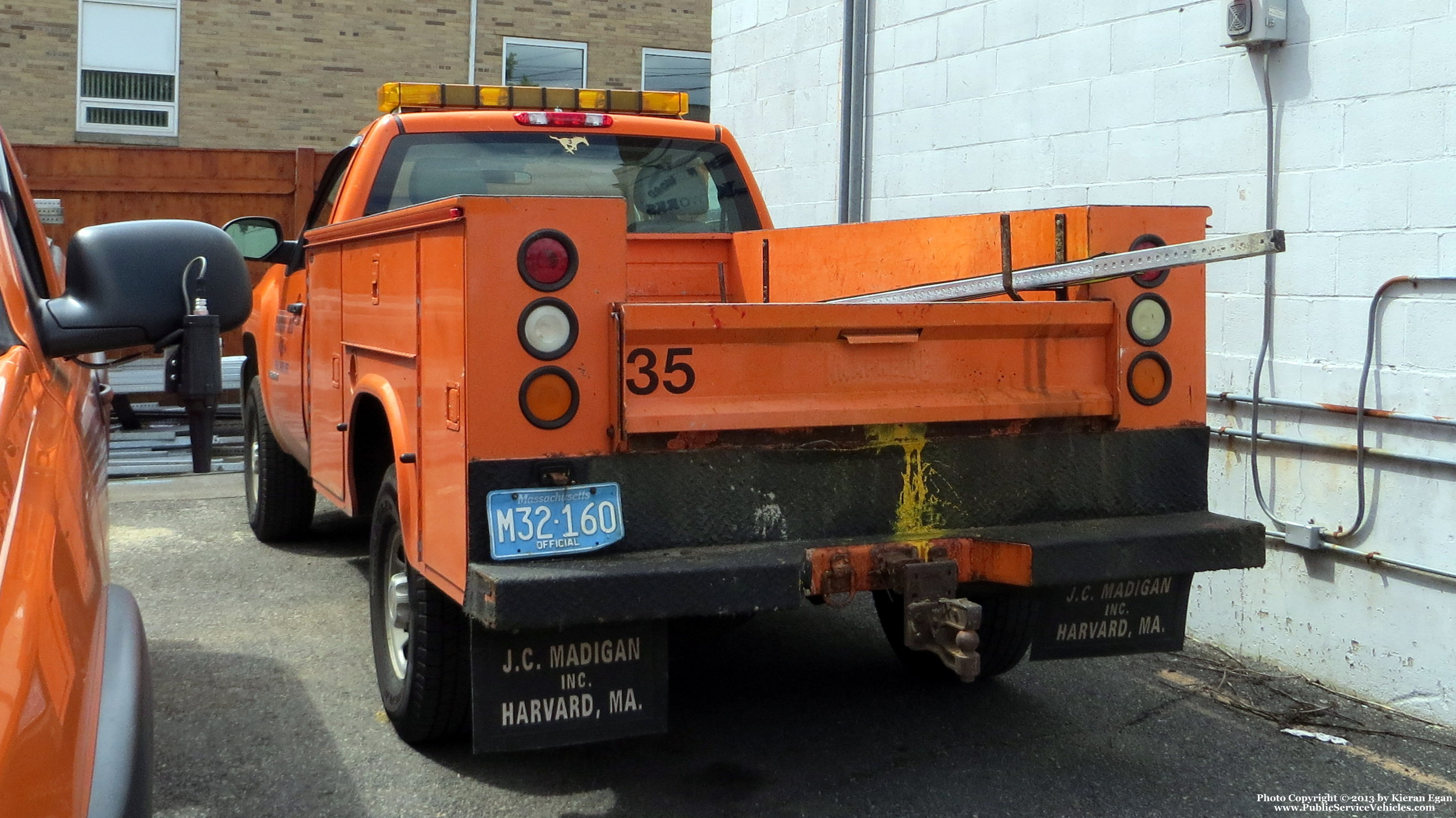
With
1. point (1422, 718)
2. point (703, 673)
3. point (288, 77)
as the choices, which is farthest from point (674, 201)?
point (288, 77)

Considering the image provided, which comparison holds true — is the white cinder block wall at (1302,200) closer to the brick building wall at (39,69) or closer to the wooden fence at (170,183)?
the wooden fence at (170,183)

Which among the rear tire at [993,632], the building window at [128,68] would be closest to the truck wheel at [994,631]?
the rear tire at [993,632]


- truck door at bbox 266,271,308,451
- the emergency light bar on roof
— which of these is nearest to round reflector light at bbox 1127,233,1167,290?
the emergency light bar on roof

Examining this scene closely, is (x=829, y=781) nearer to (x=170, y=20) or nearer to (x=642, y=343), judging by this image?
(x=642, y=343)

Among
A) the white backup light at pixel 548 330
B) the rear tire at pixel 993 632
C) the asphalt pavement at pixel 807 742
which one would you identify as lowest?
the asphalt pavement at pixel 807 742

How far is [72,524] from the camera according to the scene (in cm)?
204

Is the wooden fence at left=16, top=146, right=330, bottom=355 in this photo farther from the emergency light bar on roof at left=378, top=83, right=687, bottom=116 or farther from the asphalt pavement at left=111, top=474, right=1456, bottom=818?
the asphalt pavement at left=111, top=474, right=1456, bottom=818

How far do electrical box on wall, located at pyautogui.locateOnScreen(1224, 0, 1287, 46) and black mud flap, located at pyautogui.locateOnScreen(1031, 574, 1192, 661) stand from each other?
7.47 feet

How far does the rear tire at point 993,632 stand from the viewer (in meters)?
4.43

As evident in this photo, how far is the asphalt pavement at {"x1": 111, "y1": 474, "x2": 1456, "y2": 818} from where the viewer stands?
3.76m

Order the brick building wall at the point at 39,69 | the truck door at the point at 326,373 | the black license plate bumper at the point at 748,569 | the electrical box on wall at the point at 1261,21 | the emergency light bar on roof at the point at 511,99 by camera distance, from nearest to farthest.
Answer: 1. the black license plate bumper at the point at 748,569
2. the truck door at the point at 326,373
3. the electrical box on wall at the point at 1261,21
4. the emergency light bar on roof at the point at 511,99
5. the brick building wall at the point at 39,69

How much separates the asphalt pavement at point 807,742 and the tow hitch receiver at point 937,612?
1.90 feet

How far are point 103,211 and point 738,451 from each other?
11.8m

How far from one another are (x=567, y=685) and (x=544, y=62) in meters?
16.3
